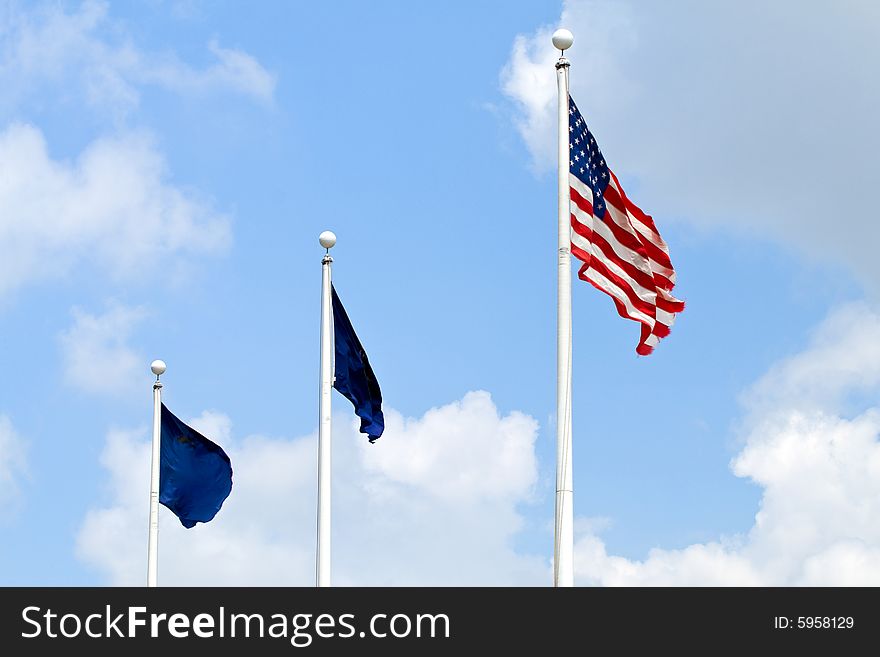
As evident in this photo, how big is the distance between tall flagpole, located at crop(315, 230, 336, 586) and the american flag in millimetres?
7213

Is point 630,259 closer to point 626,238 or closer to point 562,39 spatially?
point 626,238

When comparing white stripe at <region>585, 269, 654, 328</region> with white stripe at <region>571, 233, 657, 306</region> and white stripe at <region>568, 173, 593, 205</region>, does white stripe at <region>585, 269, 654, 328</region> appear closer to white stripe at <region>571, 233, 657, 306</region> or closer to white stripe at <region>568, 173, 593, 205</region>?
white stripe at <region>571, 233, 657, 306</region>

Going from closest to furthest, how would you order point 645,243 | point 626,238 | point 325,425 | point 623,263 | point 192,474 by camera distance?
point 623,263 → point 626,238 → point 645,243 → point 325,425 → point 192,474

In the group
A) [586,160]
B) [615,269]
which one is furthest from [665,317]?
[586,160]

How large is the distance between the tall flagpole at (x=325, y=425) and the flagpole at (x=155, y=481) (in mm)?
6991

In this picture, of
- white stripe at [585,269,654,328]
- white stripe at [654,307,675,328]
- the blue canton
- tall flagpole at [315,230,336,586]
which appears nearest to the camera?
white stripe at [585,269,654,328]

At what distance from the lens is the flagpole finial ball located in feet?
74.8

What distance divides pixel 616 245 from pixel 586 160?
1359mm

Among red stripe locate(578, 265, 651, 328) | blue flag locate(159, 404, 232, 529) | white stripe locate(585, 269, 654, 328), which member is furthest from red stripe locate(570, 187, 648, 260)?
blue flag locate(159, 404, 232, 529)

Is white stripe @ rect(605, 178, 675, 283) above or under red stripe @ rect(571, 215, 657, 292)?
above

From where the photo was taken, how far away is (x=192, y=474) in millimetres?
34344

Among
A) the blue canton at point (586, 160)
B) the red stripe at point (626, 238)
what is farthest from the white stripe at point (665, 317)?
the blue canton at point (586, 160)
